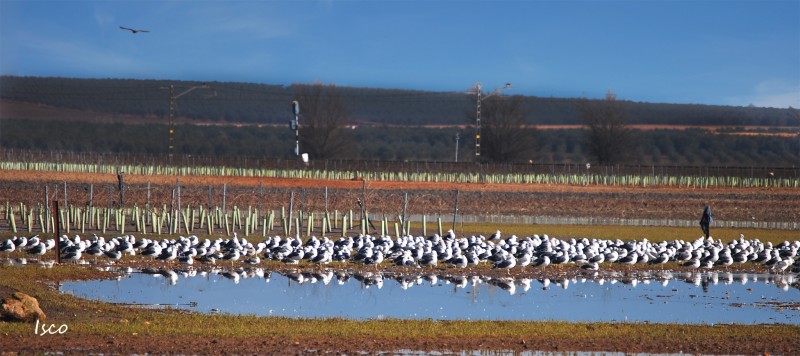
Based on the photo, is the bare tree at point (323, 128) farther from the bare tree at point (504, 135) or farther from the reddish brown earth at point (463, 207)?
the reddish brown earth at point (463, 207)

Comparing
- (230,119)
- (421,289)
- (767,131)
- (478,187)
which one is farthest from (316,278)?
(230,119)

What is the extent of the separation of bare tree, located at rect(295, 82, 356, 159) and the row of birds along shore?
271 ft

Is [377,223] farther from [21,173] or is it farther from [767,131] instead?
[767,131]

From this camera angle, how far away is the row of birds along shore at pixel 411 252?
28.1 m

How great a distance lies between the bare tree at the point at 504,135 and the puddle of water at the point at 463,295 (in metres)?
85.8

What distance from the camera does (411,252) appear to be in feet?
94.0

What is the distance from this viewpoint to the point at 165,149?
484 ft

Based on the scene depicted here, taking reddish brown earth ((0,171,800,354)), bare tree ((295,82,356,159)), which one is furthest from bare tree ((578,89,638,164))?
reddish brown earth ((0,171,800,354))

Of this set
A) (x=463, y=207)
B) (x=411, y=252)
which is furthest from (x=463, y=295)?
(x=463, y=207)

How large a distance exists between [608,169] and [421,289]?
202ft

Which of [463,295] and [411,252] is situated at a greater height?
[411,252]

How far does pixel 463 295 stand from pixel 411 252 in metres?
5.10

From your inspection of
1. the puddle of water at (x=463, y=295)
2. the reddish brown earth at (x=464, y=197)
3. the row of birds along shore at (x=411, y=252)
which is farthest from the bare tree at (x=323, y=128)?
the puddle of water at (x=463, y=295)

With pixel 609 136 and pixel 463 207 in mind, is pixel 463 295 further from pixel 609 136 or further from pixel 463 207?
pixel 609 136
